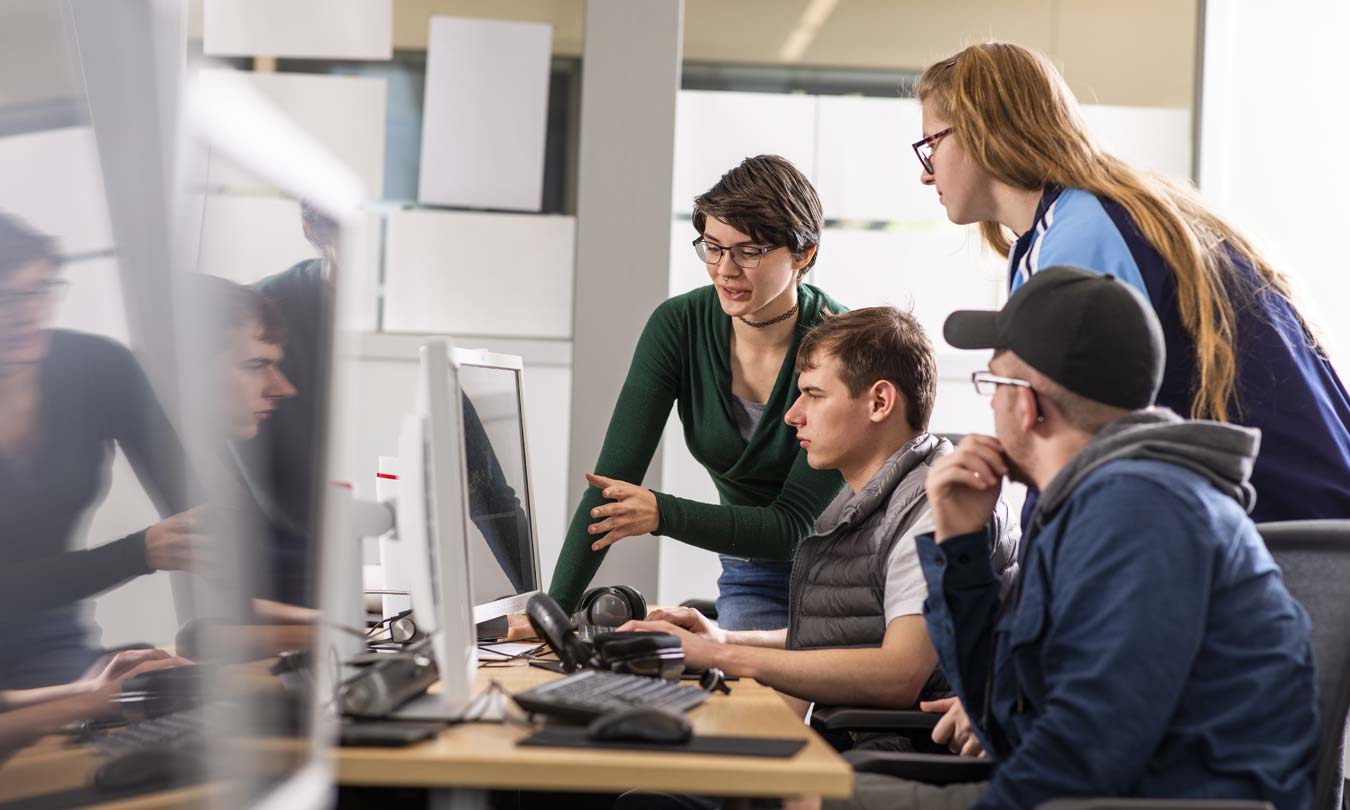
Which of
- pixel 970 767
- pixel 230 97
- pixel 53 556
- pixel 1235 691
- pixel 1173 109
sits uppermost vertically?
pixel 1173 109

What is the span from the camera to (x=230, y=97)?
823 mm

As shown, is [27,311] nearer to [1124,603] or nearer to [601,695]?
[601,695]

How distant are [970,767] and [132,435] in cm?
104

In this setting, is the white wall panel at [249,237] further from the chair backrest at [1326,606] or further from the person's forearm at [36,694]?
the chair backrest at [1326,606]

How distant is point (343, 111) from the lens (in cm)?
394

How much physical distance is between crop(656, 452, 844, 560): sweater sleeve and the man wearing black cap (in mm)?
792

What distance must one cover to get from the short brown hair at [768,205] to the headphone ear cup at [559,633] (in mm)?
915

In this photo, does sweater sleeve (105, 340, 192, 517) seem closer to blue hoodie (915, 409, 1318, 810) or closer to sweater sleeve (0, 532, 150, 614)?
sweater sleeve (0, 532, 150, 614)

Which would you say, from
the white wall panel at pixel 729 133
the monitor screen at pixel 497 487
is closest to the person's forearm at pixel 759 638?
the monitor screen at pixel 497 487

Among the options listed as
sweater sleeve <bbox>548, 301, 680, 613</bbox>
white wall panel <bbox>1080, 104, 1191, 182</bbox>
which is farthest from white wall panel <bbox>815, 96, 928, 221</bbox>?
sweater sleeve <bbox>548, 301, 680, 613</bbox>

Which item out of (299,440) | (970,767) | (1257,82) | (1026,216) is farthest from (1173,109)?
(299,440)

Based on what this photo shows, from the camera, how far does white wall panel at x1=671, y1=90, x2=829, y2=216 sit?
4031mm

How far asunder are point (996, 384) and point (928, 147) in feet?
2.22

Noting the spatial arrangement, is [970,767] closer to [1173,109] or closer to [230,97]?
[230,97]
